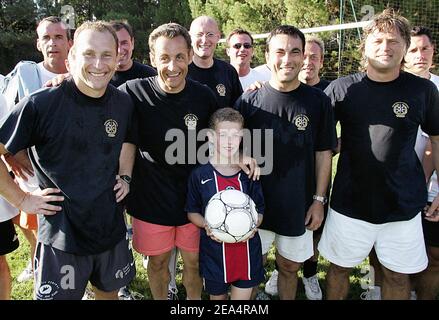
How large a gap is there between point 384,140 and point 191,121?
4.65ft

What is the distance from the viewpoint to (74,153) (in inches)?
99.1

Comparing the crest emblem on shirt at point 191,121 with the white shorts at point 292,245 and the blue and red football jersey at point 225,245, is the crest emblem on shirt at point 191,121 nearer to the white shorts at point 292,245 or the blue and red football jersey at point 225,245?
the blue and red football jersey at point 225,245

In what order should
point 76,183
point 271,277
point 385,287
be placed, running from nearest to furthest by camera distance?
point 76,183
point 385,287
point 271,277

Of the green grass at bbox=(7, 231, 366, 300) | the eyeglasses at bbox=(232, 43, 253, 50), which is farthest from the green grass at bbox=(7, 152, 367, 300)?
the eyeglasses at bbox=(232, 43, 253, 50)

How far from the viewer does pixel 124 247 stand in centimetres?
284

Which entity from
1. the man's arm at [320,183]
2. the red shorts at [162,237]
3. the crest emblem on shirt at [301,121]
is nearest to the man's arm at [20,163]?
the red shorts at [162,237]

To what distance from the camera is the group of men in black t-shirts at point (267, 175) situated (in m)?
2.56

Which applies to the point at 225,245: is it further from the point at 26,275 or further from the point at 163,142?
the point at 26,275

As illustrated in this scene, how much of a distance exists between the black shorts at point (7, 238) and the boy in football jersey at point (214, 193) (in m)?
1.39

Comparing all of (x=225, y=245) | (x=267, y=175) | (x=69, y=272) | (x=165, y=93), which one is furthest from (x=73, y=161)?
(x=267, y=175)

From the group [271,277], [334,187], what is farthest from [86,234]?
[271,277]

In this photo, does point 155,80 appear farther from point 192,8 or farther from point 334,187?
point 192,8

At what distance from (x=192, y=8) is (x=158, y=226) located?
21216mm

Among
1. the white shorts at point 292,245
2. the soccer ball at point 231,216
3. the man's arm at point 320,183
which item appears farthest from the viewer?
the white shorts at point 292,245
